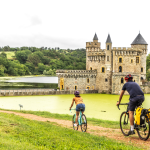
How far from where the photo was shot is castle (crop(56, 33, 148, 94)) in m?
38.6

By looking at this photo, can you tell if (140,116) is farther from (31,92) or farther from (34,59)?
(34,59)

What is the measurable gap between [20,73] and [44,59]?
34.4 m

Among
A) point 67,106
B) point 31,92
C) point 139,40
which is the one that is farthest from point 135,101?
point 139,40

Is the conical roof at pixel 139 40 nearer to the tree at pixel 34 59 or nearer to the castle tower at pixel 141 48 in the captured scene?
the castle tower at pixel 141 48

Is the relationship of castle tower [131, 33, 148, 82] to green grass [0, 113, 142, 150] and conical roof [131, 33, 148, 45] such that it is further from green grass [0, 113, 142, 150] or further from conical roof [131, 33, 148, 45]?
green grass [0, 113, 142, 150]

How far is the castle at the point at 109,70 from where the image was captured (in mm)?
38625

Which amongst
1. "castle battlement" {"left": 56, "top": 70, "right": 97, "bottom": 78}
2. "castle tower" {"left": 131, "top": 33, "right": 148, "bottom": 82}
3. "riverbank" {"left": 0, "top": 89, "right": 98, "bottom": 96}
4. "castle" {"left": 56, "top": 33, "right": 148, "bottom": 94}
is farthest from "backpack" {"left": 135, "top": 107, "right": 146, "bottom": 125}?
"castle tower" {"left": 131, "top": 33, "right": 148, "bottom": 82}

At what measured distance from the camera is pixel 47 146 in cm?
574

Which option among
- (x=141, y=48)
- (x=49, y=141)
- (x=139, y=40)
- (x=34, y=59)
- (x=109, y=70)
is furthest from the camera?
(x=34, y=59)

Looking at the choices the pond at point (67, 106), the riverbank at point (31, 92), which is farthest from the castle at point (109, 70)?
the pond at point (67, 106)

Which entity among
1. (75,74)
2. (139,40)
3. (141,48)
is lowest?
(75,74)

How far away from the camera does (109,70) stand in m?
39.1

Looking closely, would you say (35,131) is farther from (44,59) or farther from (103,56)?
(44,59)

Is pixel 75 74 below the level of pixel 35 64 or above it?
below
